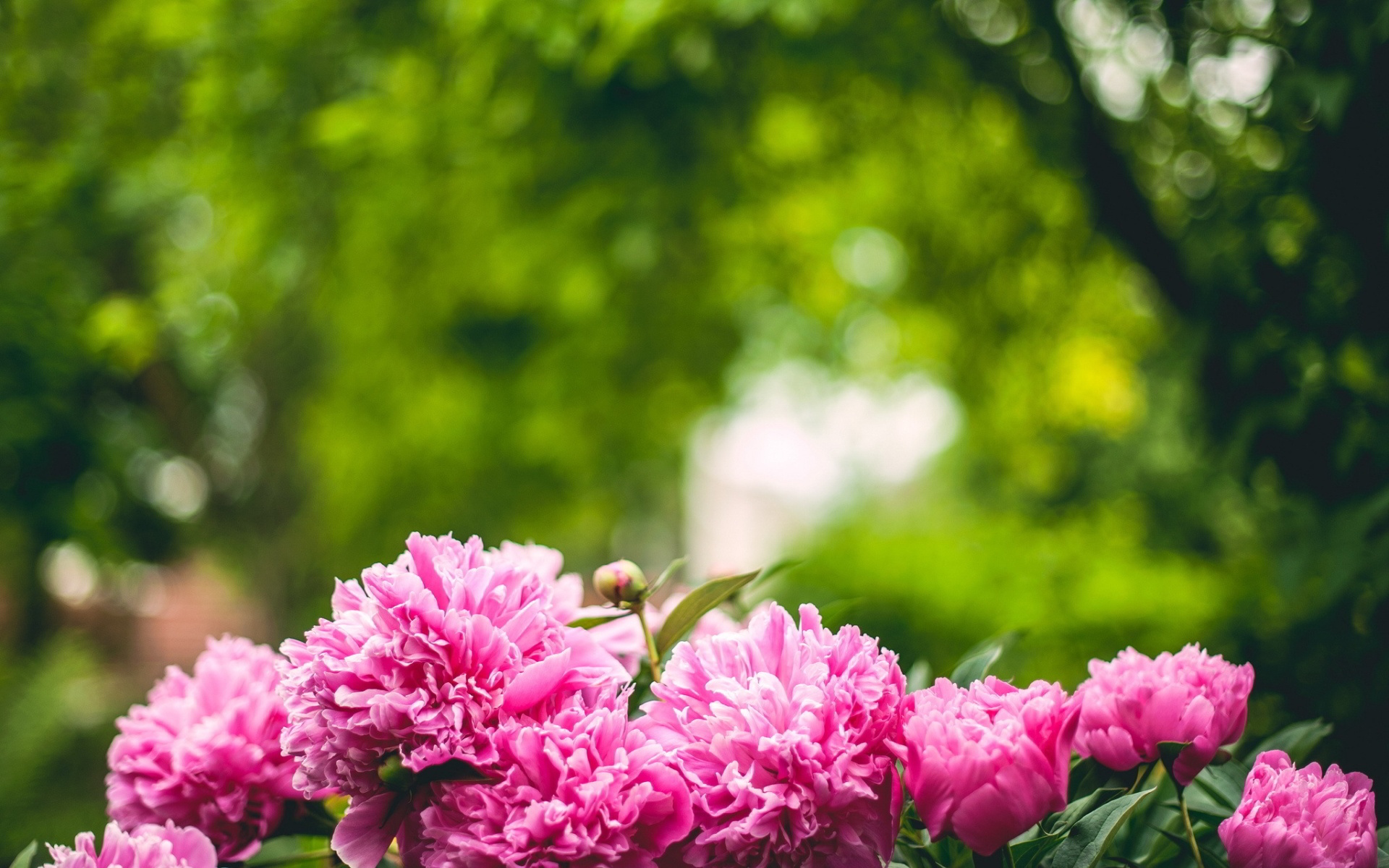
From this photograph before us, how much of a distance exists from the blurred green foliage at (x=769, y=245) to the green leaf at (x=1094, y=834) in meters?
0.34

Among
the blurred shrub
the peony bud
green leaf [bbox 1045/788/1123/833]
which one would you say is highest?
the blurred shrub

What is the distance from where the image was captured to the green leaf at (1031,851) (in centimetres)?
75

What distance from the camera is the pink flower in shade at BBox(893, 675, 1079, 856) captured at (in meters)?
0.67

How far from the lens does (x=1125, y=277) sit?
3656mm

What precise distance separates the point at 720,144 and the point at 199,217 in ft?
13.5

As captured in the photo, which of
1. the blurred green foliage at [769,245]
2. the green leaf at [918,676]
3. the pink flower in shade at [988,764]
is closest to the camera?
the pink flower in shade at [988,764]

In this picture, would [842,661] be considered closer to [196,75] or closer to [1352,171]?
[1352,171]

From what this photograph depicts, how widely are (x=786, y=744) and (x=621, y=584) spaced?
0.23m

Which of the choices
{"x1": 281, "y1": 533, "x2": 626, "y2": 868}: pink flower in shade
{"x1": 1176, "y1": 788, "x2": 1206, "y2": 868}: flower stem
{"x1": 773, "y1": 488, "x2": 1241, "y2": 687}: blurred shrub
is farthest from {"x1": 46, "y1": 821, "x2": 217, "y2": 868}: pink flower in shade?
{"x1": 773, "y1": 488, "x2": 1241, "y2": 687}: blurred shrub

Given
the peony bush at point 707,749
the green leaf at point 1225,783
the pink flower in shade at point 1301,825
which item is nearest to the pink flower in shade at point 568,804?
the peony bush at point 707,749

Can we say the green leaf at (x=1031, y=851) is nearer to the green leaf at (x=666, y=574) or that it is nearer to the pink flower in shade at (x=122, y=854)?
the green leaf at (x=666, y=574)

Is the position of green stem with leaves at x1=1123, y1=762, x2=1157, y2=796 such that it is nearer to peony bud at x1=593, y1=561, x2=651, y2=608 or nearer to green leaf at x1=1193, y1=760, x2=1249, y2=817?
green leaf at x1=1193, y1=760, x2=1249, y2=817

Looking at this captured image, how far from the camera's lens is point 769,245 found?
3.92 m

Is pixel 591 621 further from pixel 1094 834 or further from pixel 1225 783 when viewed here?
pixel 1225 783
